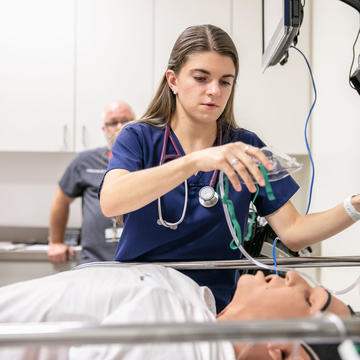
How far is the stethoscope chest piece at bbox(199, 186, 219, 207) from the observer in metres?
1.17

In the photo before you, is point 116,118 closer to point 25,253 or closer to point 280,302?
point 25,253

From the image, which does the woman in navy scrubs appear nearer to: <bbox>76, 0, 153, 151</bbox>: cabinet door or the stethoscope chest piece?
the stethoscope chest piece

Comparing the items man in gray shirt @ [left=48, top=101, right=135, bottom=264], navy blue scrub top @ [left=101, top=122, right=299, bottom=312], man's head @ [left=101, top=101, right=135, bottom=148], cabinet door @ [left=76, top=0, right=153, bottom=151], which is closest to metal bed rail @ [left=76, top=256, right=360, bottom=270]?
navy blue scrub top @ [left=101, top=122, right=299, bottom=312]

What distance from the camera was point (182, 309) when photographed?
0.83 meters

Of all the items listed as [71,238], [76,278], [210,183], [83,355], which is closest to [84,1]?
[71,238]

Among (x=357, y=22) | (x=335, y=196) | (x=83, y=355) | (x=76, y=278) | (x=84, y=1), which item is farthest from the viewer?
(x=84, y=1)

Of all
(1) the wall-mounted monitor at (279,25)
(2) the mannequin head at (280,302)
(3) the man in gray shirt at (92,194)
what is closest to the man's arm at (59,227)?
(3) the man in gray shirt at (92,194)

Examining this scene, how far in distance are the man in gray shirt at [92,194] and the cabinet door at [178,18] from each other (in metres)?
0.47

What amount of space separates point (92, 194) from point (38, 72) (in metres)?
0.92

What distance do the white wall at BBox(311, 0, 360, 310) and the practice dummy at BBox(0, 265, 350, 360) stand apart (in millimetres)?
757

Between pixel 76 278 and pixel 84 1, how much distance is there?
226 centimetres

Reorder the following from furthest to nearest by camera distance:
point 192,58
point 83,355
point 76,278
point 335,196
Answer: point 335,196
point 192,58
point 76,278
point 83,355

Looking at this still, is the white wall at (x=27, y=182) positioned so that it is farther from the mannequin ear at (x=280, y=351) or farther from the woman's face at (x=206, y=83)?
the mannequin ear at (x=280, y=351)

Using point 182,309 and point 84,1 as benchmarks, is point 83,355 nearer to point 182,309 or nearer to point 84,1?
point 182,309
